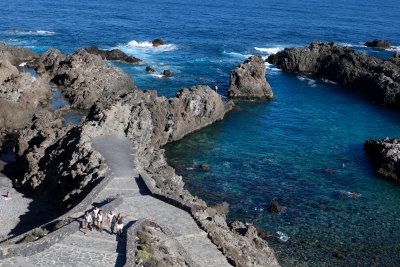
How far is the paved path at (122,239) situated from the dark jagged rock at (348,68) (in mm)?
58061

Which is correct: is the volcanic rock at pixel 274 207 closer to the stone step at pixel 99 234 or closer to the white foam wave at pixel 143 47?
the stone step at pixel 99 234

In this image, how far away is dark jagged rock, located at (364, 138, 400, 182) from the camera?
5694 cm

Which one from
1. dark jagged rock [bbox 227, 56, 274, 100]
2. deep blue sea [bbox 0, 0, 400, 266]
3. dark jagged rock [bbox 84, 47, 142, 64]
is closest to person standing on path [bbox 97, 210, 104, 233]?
deep blue sea [bbox 0, 0, 400, 266]

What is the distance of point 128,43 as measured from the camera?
378 feet

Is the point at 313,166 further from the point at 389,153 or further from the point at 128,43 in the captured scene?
the point at 128,43

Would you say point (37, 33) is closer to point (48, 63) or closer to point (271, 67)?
point (48, 63)

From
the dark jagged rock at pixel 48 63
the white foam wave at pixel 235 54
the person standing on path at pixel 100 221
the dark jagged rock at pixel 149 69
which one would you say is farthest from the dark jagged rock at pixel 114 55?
the person standing on path at pixel 100 221

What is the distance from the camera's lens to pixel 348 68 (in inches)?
3755

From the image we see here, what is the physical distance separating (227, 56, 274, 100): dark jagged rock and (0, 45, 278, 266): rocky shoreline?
6.39 metres

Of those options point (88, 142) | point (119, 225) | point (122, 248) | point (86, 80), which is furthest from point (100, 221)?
point (86, 80)

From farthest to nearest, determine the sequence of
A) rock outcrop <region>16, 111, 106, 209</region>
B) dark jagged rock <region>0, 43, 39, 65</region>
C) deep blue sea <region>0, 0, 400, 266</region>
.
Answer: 1. dark jagged rock <region>0, 43, 39, 65</region>
2. deep blue sea <region>0, 0, 400, 266</region>
3. rock outcrop <region>16, 111, 106, 209</region>

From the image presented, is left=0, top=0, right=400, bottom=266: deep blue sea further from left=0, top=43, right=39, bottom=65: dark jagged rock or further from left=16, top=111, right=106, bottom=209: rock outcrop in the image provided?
left=16, top=111, right=106, bottom=209: rock outcrop

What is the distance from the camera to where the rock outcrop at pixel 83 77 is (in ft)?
242

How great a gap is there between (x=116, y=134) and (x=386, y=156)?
3110 centimetres
